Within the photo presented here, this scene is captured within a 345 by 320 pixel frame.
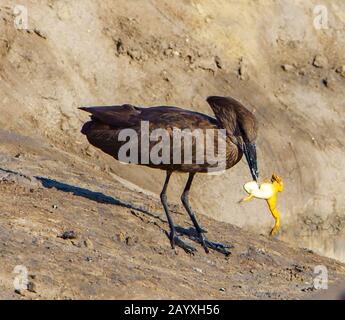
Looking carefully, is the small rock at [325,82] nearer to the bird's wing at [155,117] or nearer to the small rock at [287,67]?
the small rock at [287,67]

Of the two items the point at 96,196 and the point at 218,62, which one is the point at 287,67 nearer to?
the point at 218,62

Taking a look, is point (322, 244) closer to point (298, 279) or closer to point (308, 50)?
point (308, 50)

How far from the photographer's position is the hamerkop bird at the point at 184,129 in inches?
398

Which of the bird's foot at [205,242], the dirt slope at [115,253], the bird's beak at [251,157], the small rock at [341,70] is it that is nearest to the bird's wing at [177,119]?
the bird's beak at [251,157]

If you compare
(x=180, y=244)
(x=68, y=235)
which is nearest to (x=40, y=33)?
(x=180, y=244)

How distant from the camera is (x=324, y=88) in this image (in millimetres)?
19859

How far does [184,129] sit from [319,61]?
1035cm

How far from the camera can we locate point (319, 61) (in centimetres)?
2012

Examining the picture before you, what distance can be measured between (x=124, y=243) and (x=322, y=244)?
890 cm

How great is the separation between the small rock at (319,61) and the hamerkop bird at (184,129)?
31.9ft

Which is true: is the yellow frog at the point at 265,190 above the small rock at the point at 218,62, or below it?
below

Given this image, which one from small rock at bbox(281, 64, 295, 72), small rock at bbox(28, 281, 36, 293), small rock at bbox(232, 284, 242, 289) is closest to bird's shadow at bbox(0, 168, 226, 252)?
small rock at bbox(232, 284, 242, 289)

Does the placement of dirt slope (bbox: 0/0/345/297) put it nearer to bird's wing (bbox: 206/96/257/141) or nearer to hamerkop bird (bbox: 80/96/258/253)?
hamerkop bird (bbox: 80/96/258/253)
